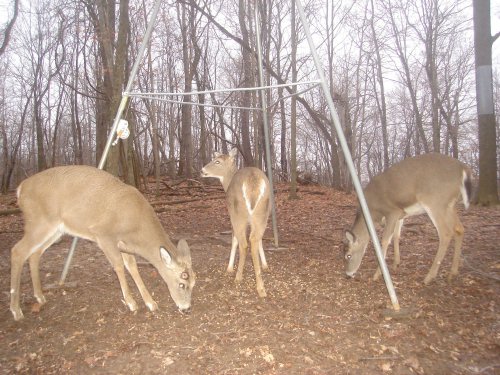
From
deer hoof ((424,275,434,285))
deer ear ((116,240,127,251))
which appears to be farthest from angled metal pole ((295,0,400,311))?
Result: deer ear ((116,240,127,251))

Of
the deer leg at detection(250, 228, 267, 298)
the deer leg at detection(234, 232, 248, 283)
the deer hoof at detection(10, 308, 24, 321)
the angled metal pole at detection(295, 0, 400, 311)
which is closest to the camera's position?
the angled metal pole at detection(295, 0, 400, 311)

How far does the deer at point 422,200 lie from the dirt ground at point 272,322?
356 mm

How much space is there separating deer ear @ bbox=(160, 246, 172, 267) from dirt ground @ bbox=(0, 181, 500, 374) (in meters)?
0.56

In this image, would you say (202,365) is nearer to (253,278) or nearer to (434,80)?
(253,278)

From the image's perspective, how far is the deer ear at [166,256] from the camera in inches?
175

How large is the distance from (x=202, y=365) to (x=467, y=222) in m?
7.37

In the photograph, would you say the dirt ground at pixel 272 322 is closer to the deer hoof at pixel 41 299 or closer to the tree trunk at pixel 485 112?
the deer hoof at pixel 41 299

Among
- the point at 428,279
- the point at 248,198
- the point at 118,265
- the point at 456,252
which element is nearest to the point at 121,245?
the point at 118,265

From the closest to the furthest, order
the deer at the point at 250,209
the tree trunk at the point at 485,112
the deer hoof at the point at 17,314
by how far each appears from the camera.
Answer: the deer hoof at the point at 17,314
the deer at the point at 250,209
the tree trunk at the point at 485,112

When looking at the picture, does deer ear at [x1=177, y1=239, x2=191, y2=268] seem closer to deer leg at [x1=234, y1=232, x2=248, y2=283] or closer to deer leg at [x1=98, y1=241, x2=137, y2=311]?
deer leg at [x1=98, y1=241, x2=137, y2=311]

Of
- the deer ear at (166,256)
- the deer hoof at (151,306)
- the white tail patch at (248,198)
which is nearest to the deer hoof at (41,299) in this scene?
the deer hoof at (151,306)

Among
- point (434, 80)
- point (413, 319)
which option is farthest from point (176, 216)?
point (434, 80)

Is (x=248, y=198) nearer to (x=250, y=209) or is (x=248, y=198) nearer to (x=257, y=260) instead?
(x=250, y=209)

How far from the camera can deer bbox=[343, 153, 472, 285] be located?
17.8 ft
